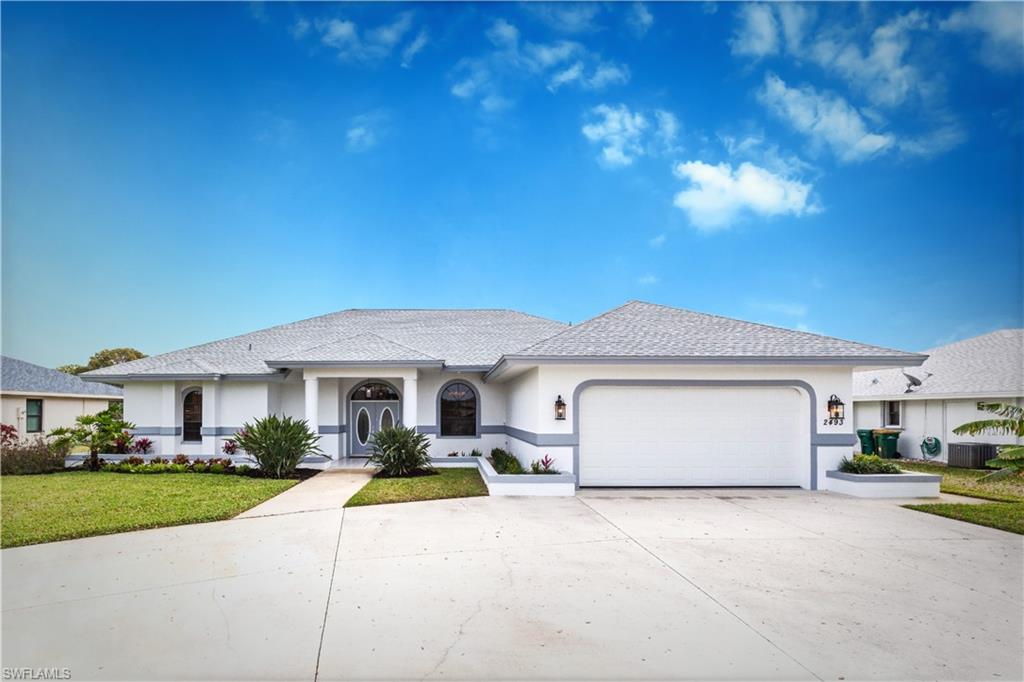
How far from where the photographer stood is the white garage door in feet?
37.9

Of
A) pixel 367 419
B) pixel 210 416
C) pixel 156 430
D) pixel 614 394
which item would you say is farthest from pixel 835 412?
pixel 156 430

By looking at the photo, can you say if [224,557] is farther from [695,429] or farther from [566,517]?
[695,429]

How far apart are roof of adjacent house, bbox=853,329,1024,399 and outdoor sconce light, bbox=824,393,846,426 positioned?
792cm

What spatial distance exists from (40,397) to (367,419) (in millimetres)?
16010

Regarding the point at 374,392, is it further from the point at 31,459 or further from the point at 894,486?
the point at 894,486

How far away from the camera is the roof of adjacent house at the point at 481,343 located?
1130 centimetres

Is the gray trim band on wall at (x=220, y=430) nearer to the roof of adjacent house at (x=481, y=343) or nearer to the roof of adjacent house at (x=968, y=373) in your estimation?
the roof of adjacent house at (x=481, y=343)

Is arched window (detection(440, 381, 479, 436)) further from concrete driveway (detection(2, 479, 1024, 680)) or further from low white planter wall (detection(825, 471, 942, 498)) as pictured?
low white planter wall (detection(825, 471, 942, 498))

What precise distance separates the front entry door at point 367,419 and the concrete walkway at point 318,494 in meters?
3.07

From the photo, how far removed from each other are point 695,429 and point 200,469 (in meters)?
13.1

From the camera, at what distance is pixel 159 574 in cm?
568

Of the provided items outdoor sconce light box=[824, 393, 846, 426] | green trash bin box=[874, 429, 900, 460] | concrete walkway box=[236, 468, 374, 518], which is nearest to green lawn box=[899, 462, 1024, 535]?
outdoor sconce light box=[824, 393, 846, 426]

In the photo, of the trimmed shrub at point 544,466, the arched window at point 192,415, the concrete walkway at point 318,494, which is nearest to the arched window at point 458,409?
the concrete walkway at point 318,494

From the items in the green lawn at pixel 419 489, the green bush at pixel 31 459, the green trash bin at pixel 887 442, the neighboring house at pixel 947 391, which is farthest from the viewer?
the green trash bin at pixel 887 442
